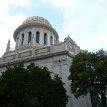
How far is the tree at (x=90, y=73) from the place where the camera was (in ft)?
63.2

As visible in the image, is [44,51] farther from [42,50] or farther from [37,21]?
[37,21]

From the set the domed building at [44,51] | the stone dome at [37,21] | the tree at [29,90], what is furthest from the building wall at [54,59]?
the stone dome at [37,21]

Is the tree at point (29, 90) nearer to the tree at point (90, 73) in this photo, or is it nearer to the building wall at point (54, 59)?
the tree at point (90, 73)

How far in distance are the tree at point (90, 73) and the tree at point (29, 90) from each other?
1985mm

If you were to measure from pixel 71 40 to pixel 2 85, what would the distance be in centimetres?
1322

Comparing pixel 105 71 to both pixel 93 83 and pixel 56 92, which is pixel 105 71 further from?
pixel 56 92

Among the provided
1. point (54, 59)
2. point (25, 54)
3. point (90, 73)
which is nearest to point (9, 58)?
point (25, 54)

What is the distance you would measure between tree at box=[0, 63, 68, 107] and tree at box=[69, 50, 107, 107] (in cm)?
198

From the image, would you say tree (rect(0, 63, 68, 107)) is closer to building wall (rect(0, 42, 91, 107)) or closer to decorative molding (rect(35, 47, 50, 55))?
building wall (rect(0, 42, 91, 107))

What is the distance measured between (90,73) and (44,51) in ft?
28.0

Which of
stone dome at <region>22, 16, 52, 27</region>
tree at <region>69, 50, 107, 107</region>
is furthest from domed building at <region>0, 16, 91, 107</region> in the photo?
tree at <region>69, 50, 107, 107</region>

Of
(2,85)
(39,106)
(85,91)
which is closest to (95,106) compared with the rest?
(85,91)

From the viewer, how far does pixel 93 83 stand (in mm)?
19766

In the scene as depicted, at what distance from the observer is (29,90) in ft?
57.4
